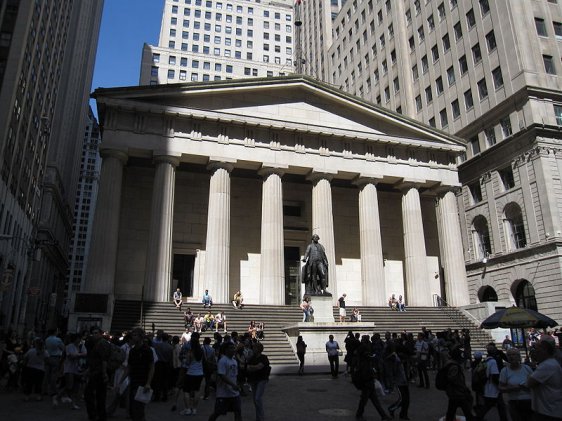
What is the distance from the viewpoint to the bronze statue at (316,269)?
75.1ft

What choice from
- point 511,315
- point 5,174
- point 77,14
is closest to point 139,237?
point 5,174

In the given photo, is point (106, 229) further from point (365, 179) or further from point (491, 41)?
point (491, 41)

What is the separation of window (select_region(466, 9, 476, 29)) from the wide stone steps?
84.8ft

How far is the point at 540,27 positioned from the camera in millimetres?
37688

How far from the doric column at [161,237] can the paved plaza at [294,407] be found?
533 inches

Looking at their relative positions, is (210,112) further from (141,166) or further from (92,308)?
(92,308)

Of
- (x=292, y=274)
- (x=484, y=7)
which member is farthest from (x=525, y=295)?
(x=484, y=7)

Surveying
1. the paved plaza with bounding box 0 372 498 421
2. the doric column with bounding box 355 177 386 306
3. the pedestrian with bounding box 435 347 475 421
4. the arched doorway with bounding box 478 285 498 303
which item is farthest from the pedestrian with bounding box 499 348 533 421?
the arched doorway with bounding box 478 285 498 303

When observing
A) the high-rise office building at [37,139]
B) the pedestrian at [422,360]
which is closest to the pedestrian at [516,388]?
the pedestrian at [422,360]

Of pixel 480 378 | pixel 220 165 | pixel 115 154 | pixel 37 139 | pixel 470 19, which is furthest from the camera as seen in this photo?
pixel 37 139

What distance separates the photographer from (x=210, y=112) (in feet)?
102

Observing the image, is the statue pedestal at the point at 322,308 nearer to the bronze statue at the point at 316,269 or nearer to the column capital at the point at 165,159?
the bronze statue at the point at 316,269

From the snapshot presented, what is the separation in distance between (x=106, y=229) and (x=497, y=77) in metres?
32.1

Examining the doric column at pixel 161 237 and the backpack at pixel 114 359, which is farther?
the doric column at pixel 161 237
